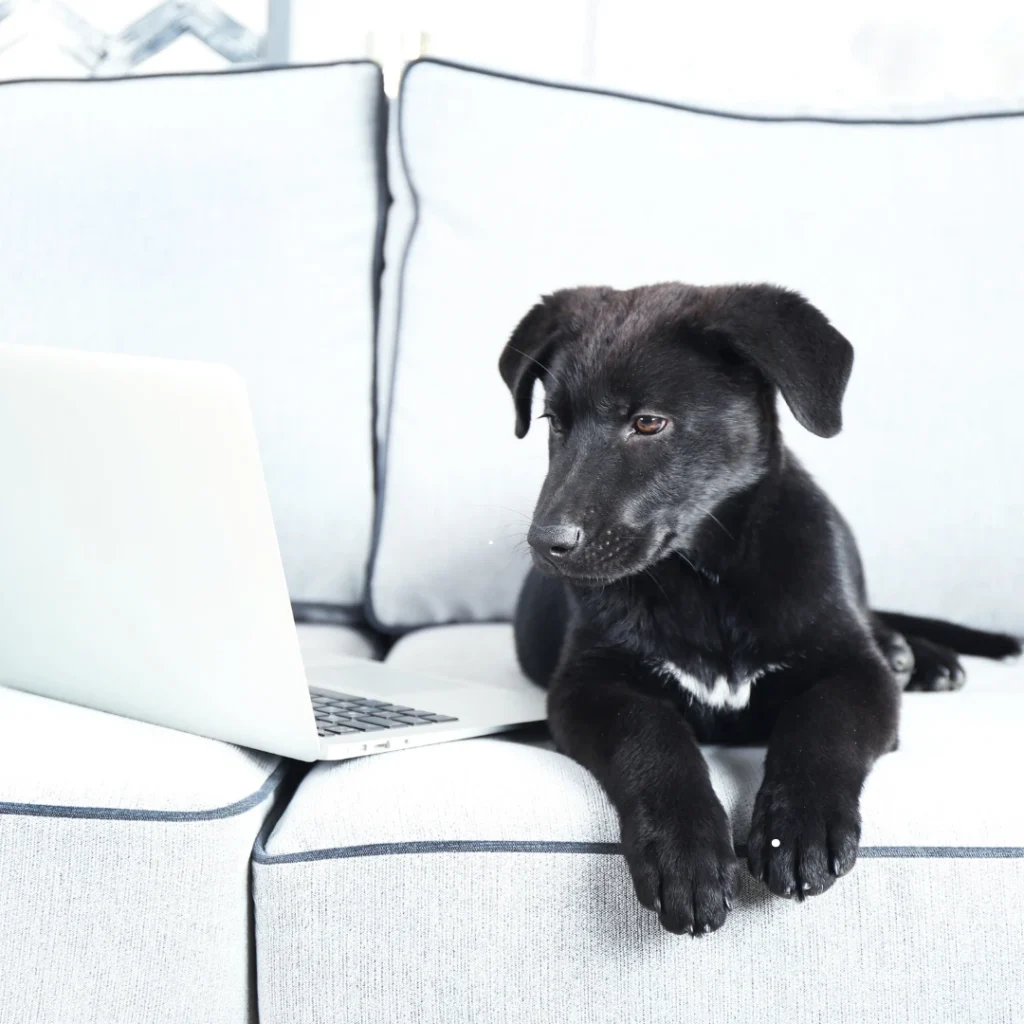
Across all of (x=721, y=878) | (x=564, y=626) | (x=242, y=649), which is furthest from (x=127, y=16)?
(x=721, y=878)

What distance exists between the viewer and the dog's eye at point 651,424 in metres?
1.29

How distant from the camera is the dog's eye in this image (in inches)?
50.8

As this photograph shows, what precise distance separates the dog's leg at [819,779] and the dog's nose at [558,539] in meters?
0.27

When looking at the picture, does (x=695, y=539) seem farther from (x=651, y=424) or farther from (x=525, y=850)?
(x=525, y=850)

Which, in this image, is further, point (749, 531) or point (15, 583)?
point (749, 531)

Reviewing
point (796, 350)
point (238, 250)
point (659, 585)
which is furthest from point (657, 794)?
point (238, 250)

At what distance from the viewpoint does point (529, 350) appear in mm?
1440

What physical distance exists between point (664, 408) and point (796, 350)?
16 cm

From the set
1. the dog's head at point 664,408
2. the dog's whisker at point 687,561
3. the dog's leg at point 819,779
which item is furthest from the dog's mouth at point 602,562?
the dog's leg at point 819,779

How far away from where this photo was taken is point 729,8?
331 centimetres

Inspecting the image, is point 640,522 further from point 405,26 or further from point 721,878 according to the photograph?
point 405,26

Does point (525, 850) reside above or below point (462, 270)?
below

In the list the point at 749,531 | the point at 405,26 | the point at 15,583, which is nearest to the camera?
the point at 15,583

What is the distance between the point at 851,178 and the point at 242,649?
1.34 metres
